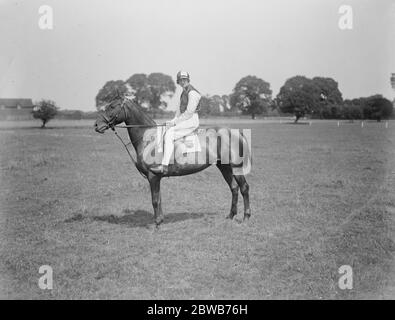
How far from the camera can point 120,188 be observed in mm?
13016

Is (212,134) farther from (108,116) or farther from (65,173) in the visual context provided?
(65,173)

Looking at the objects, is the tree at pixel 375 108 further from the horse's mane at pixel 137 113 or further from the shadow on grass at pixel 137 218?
the horse's mane at pixel 137 113

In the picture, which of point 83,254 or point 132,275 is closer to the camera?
point 132,275

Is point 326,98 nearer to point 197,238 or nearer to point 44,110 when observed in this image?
point 44,110

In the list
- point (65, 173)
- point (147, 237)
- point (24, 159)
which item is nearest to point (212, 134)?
point (147, 237)

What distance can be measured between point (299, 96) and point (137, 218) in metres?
81.8

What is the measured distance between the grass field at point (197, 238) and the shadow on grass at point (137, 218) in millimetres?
27

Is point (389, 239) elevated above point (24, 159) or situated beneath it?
situated beneath

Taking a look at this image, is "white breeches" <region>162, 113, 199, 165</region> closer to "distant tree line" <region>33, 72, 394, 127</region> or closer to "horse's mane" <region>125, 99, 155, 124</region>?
"horse's mane" <region>125, 99, 155, 124</region>

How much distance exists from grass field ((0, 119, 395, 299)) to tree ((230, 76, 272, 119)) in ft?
270

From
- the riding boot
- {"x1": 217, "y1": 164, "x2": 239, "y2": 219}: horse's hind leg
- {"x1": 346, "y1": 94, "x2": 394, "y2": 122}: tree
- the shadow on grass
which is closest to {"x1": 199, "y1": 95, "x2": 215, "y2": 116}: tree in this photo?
{"x1": 346, "y1": 94, "x2": 394, "y2": 122}: tree

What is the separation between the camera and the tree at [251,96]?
94562 millimetres
